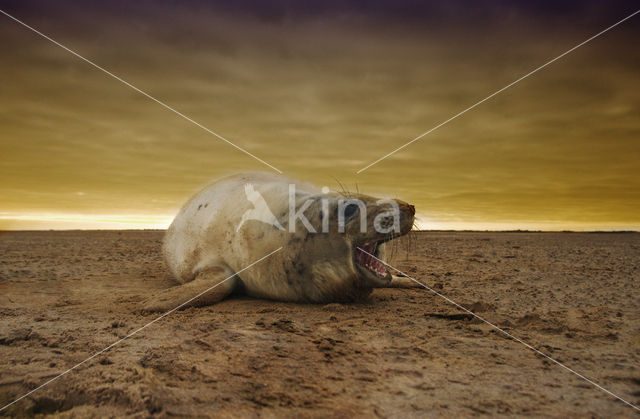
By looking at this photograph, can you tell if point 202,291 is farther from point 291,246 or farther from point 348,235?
point 348,235

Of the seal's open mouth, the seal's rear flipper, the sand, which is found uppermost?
the seal's open mouth

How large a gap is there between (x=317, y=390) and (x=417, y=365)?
0.70m

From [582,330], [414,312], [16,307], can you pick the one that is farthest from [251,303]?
[582,330]

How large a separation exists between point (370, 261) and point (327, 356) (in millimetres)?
1652

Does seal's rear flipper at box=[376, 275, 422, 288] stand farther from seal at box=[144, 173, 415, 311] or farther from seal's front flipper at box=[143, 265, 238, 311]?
seal's front flipper at box=[143, 265, 238, 311]

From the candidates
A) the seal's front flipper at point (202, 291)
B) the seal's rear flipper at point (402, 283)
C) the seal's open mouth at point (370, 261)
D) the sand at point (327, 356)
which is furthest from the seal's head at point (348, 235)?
the seal's rear flipper at point (402, 283)

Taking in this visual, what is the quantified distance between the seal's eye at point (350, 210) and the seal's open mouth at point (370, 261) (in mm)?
305

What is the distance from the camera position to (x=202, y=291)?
4.22 metres

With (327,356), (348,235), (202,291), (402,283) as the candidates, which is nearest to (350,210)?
(348,235)

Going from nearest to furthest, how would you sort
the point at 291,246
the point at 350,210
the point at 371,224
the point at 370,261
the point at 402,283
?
the point at 371,224
the point at 350,210
the point at 291,246
the point at 370,261
the point at 402,283

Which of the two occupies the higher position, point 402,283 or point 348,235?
point 348,235

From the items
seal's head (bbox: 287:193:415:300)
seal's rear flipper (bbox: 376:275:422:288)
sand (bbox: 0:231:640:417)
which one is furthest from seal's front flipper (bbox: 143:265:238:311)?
seal's rear flipper (bbox: 376:275:422:288)

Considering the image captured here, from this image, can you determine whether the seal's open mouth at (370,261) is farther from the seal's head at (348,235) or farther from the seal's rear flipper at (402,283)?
the seal's rear flipper at (402,283)

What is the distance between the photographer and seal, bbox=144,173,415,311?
3812 mm
